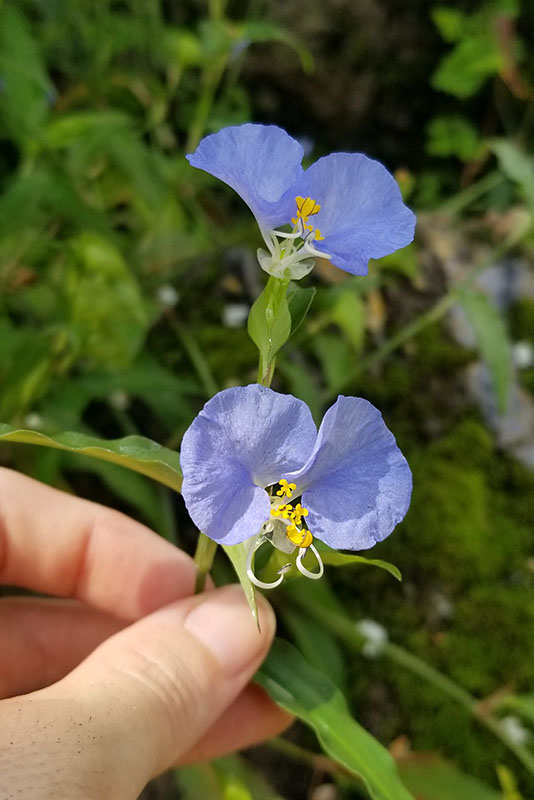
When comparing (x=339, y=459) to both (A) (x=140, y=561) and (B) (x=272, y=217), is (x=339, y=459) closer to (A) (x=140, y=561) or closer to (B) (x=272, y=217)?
(B) (x=272, y=217)

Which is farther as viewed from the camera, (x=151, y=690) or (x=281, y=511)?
(x=151, y=690)

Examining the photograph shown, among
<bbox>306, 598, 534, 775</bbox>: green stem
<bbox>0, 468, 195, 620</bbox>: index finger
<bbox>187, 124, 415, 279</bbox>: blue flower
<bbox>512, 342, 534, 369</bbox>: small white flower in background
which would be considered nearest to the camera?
<bbox>187, 124, 415, 279</bbox>: blue flower

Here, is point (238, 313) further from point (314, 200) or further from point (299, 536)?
point (299, 536)

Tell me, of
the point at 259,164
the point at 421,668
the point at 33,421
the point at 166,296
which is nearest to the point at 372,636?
the point at 421,668

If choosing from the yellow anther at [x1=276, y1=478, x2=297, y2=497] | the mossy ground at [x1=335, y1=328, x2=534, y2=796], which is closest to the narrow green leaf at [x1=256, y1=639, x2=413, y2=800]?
the yellow anther at [x1=276, y1=478, x2=297, y2=497]

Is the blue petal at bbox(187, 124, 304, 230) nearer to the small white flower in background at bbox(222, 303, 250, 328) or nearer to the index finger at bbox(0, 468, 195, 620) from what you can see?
the index finger at bbox(0, 468, 195, 620)

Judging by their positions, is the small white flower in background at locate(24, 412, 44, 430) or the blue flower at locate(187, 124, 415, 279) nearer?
the blue flower at locate(187, 124, 415, 279)
